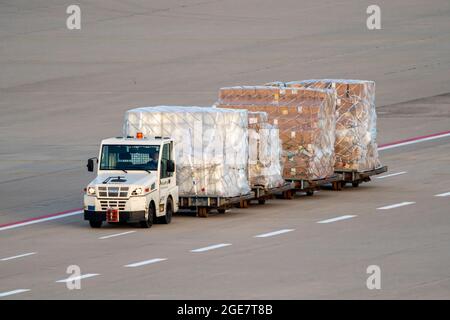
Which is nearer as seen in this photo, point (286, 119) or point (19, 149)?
point (286, 119)

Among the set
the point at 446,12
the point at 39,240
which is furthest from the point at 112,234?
the point at 446,12

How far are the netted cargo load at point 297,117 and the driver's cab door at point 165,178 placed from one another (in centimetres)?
476

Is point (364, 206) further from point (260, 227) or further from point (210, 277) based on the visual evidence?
point (210, 277)

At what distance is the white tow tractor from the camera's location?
34.4m

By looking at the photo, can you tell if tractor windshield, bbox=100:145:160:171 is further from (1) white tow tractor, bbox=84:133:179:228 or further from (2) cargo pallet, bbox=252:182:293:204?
(2) cargo pallet, bbox=252:182:293:204

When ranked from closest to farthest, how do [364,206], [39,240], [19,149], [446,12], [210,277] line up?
[210,277] → [39,240] → [364,206] → [19,149] → [446,12]

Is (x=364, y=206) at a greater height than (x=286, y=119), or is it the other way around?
(x=286, y=119)

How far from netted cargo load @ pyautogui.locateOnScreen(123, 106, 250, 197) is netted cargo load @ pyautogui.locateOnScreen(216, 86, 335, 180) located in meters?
3.21

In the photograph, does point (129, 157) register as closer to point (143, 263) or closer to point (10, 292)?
point (143, 263)

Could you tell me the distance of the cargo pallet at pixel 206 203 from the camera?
120 ft

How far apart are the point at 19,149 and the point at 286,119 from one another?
15374 millimetres

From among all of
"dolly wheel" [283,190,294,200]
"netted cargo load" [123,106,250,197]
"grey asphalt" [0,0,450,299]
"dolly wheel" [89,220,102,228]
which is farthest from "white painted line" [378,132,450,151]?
"dolly wheel" [89,220,102,228]

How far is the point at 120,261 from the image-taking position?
3008 cm
